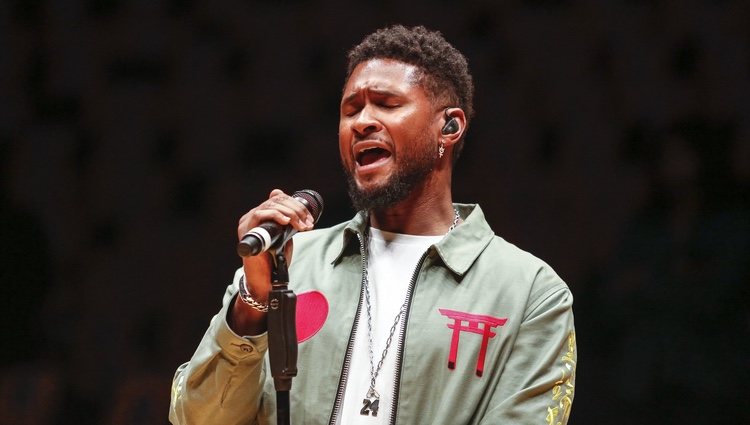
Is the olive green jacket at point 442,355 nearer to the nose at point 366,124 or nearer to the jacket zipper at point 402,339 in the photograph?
the jacket zipper at point 402,339

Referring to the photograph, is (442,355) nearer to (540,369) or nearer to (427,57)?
(540,369)

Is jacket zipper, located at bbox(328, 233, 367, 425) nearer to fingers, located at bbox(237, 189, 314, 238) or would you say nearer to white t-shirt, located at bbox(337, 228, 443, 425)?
white t-shirt, located at bbox(337, 228, 443, 425)

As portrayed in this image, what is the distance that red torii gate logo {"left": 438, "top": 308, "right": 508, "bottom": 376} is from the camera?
4.62 feet

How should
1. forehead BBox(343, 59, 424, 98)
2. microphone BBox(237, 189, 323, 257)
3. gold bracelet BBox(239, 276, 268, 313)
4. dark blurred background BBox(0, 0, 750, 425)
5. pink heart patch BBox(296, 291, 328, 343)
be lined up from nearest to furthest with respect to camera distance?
1. microphone BBox(237, 189, 323, 257)
2. gold bracelet BBox(239, 276, 268, 313)
3. pink heart patch BBox(296, 291, 328, 343)
4. forehead BBox(343, 59, 424, 98)
5. dark blurred background BBox(0, 0, 750, 425)

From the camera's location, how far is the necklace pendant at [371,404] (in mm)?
1417

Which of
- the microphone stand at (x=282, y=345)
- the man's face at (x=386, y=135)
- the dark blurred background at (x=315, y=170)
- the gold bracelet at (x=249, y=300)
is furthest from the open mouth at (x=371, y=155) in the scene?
the dark blurred background at (x=315, y=170)

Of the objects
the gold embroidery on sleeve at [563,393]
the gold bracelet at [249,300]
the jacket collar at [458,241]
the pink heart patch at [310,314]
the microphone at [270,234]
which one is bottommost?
the gold embroidery on sleeve at [563,393]

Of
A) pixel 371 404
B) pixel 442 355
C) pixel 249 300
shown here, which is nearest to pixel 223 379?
pixel 249 300

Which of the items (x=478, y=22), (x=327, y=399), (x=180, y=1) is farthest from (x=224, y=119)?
(x=327, y=399)

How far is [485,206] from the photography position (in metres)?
2.33

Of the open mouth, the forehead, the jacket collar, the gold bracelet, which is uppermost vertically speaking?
the forehead

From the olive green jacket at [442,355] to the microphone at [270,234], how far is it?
0.21 meters

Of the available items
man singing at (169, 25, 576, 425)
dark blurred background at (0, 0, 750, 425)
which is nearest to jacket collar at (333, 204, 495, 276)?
man singing at (169, 25, 576, 425)

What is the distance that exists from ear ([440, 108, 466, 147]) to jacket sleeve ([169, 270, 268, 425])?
1.65 feet
